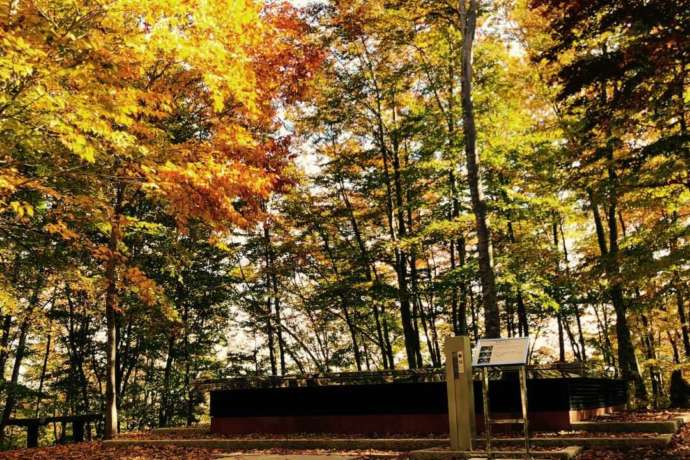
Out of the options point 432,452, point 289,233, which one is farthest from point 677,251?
point 289,233

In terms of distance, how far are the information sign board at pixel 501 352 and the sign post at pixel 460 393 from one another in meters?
Result: 0.71

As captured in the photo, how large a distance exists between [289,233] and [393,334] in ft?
19.8

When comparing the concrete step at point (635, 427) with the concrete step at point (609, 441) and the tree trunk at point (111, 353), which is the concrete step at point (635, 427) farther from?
the tree trunk at point (111, 353)

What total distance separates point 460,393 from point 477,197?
4537 mm

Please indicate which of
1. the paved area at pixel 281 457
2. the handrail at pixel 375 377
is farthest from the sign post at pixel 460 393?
the handrail at pixel 375 377

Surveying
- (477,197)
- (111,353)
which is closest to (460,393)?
(477,197)

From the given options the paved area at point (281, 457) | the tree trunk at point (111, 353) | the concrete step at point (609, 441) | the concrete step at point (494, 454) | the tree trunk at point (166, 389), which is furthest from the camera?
the tree trunk at point (166, 389)

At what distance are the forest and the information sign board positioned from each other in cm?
350

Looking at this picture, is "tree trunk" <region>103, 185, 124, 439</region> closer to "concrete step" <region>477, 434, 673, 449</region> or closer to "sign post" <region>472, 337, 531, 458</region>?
"sign post" <region>472, 337, 531, 458</region>

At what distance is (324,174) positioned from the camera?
57.6 ft

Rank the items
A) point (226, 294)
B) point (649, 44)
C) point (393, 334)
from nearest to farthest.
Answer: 1. point (649, 44)
2. point (226, 294)
3. point (393, 334)

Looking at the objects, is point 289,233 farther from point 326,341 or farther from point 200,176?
point 200,176

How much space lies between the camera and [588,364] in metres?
10.3

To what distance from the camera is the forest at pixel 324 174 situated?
24.9 feet
